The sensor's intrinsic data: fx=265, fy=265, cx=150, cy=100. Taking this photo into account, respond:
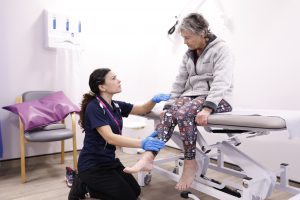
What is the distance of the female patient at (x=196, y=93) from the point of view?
148 centimetres

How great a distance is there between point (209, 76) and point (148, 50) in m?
1.98

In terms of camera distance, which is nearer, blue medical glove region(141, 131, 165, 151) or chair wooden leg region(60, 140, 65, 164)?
blue medical glove region(141, 131, 165, 151)

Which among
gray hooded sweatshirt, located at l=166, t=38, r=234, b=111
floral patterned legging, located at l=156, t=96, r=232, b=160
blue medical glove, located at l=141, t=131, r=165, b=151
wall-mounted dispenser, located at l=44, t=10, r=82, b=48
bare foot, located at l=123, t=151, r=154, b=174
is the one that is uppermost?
wall-mounted dispenser, located at l=44, t=10, r=82, b=48

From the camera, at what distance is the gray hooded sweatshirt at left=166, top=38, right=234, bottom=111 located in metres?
1.52

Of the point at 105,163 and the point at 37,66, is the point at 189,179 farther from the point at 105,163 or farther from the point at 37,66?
the point at 37,66

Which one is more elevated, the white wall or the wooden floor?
the white wall

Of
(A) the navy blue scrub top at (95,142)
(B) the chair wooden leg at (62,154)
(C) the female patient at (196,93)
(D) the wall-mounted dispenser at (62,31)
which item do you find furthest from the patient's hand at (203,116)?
(D) the wall-mounted dispenser at (62,31)

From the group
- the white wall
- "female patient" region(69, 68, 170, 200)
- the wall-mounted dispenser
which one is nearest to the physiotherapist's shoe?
"female patient" region(69, 68, 170, 200)

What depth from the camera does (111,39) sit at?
128 inches

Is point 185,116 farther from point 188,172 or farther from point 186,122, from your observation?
point 188,172

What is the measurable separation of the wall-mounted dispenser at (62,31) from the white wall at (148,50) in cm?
12

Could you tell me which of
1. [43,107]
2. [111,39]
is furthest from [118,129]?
[111,39]

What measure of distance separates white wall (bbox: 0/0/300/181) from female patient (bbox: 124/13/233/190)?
772 millimetres

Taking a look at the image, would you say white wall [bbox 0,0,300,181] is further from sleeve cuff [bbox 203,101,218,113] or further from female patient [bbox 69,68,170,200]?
female patient [bbox 69,68,170,200]
